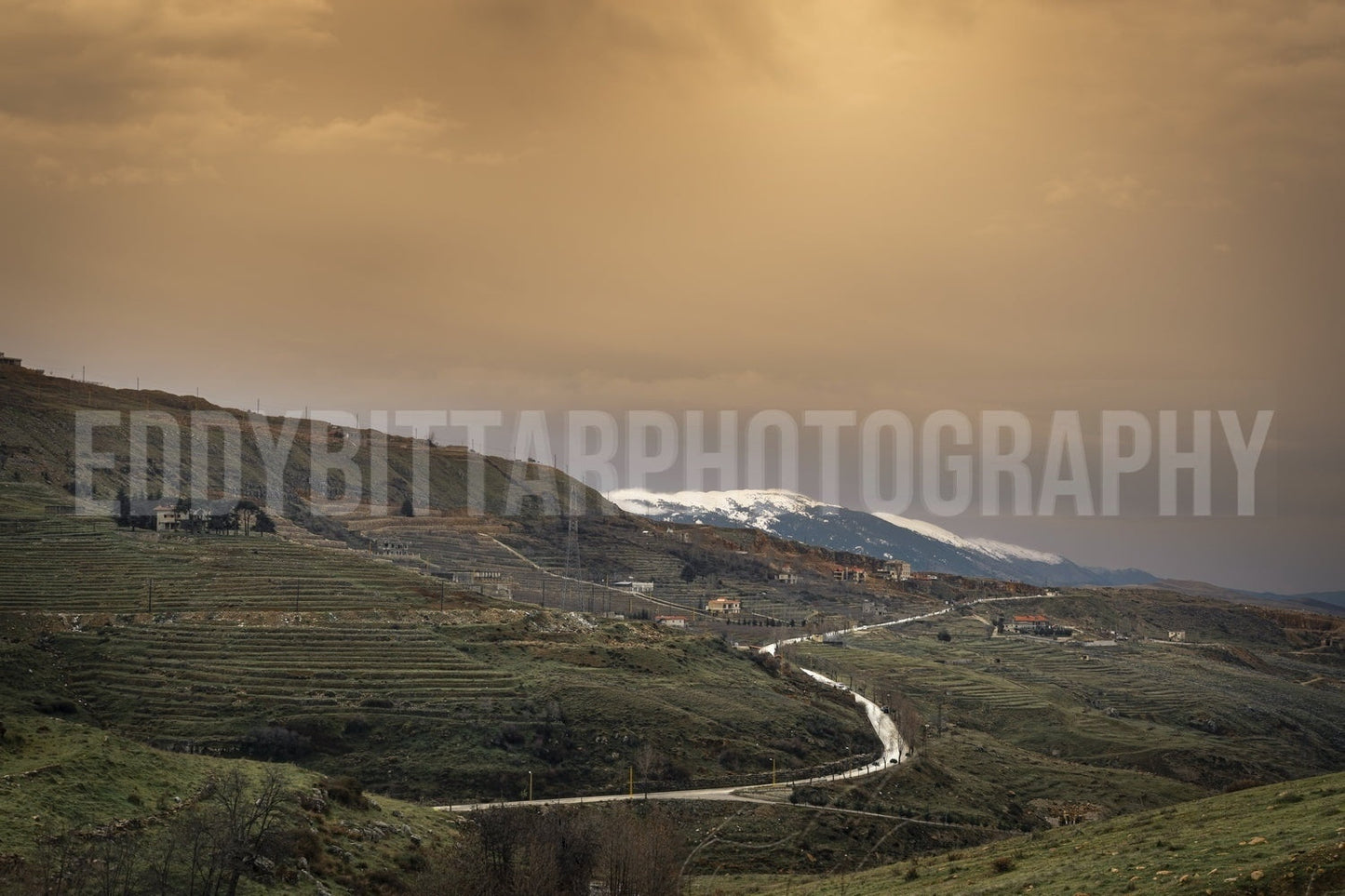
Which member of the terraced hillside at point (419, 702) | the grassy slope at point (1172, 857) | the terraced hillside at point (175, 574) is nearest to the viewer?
the grassy slope at point (1172, 857)

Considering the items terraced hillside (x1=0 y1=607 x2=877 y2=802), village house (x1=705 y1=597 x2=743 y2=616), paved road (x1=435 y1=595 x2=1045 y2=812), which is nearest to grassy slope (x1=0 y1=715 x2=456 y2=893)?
paved road (x1=435 y1=595 x2=1045 y2=812)

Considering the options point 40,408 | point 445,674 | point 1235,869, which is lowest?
point 445,674

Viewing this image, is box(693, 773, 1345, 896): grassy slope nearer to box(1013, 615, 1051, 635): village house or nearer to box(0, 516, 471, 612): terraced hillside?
box(0, 516, 471, 612): terraced hillside

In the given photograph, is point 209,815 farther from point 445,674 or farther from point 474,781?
point 445,674

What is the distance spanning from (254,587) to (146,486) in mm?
67783

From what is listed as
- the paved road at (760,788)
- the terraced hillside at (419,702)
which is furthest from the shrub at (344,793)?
the terraced hillside at (419,702)

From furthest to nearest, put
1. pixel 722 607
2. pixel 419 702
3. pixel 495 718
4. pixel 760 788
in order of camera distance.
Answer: pixel 722 607, pixel 419 702, pixel 495 718, pixel 760 788

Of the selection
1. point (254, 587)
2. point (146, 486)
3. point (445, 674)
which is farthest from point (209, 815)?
point (146, 486)

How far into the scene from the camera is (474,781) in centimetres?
7469

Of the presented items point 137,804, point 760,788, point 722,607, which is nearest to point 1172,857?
point 137,804

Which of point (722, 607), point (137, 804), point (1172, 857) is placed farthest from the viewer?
point (722, 607)

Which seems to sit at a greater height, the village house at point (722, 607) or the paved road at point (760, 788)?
the village house at point (722, 607)

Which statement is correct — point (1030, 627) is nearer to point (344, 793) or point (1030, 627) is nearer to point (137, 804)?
point (344, 793)

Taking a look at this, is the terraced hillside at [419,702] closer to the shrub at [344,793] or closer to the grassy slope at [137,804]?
the shrub at [344,793]
